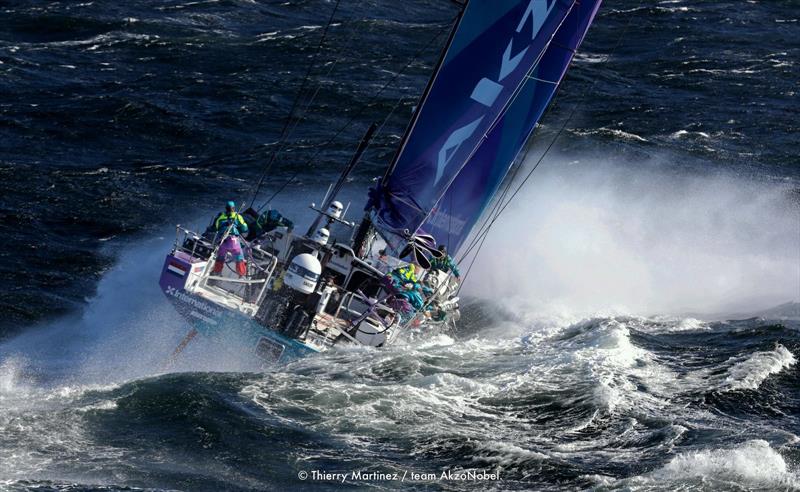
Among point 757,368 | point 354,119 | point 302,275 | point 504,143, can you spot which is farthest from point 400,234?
point 354,119

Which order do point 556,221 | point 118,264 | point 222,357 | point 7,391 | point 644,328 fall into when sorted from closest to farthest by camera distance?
point 7,391 < point 222,357 < point 644,328 < point 118,264 < point 556,221

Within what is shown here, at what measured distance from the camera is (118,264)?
75.6 feet

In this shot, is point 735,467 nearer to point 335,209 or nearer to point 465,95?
point 465,95

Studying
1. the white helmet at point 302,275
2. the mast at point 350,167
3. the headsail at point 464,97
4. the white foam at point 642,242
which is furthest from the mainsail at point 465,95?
the white foam at point 642,242

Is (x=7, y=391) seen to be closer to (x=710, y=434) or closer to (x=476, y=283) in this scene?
(x=710, y=434)

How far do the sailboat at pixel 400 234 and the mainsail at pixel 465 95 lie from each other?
0.02m

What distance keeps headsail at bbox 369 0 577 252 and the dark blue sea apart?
8.29 ft

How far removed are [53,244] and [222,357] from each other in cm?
718

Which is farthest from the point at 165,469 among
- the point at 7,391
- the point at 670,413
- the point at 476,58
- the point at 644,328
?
the point at 644,328

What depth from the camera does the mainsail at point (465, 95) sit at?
19.8m

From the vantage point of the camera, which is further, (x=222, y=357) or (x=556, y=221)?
(x=556, y=221)

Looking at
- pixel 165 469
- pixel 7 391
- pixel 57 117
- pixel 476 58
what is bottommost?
pixel 57 117

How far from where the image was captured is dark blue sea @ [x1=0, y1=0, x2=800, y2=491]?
1462 cm

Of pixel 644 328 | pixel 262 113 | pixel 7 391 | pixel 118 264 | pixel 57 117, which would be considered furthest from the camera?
pixel 262 113
